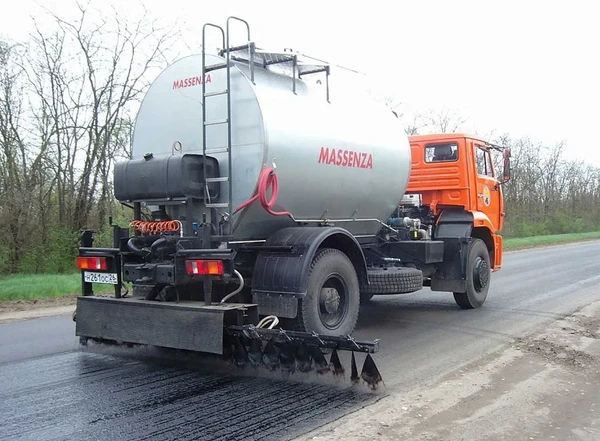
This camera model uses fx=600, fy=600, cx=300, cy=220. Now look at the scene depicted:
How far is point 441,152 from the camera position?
10.2 meters

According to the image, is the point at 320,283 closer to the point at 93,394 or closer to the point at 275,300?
the point at 275,300

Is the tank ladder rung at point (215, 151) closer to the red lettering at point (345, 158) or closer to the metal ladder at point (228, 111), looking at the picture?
the metal ladder at point (228, 111)

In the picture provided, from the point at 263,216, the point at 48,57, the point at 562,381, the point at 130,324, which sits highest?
the point at 48,57

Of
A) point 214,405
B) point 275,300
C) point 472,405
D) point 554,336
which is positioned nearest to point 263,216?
point 275,300

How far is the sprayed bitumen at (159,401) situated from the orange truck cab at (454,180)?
5.13 m

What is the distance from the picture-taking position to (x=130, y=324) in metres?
5.91

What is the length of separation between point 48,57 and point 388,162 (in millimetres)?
14222

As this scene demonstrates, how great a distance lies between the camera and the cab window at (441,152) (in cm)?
1011

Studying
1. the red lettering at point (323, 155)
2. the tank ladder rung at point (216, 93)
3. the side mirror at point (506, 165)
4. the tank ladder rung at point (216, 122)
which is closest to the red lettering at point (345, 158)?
the red lettering at point (323, 155)

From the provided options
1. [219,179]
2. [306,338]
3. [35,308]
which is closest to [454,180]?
[219,179]

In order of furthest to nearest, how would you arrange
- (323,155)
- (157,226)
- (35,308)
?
(35,308) < (323,155) < (157,226)

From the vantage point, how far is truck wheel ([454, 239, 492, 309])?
32.1 ft

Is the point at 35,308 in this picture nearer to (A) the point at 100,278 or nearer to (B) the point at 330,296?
(A) the point at 100,278

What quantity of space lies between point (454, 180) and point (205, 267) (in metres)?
5.75
